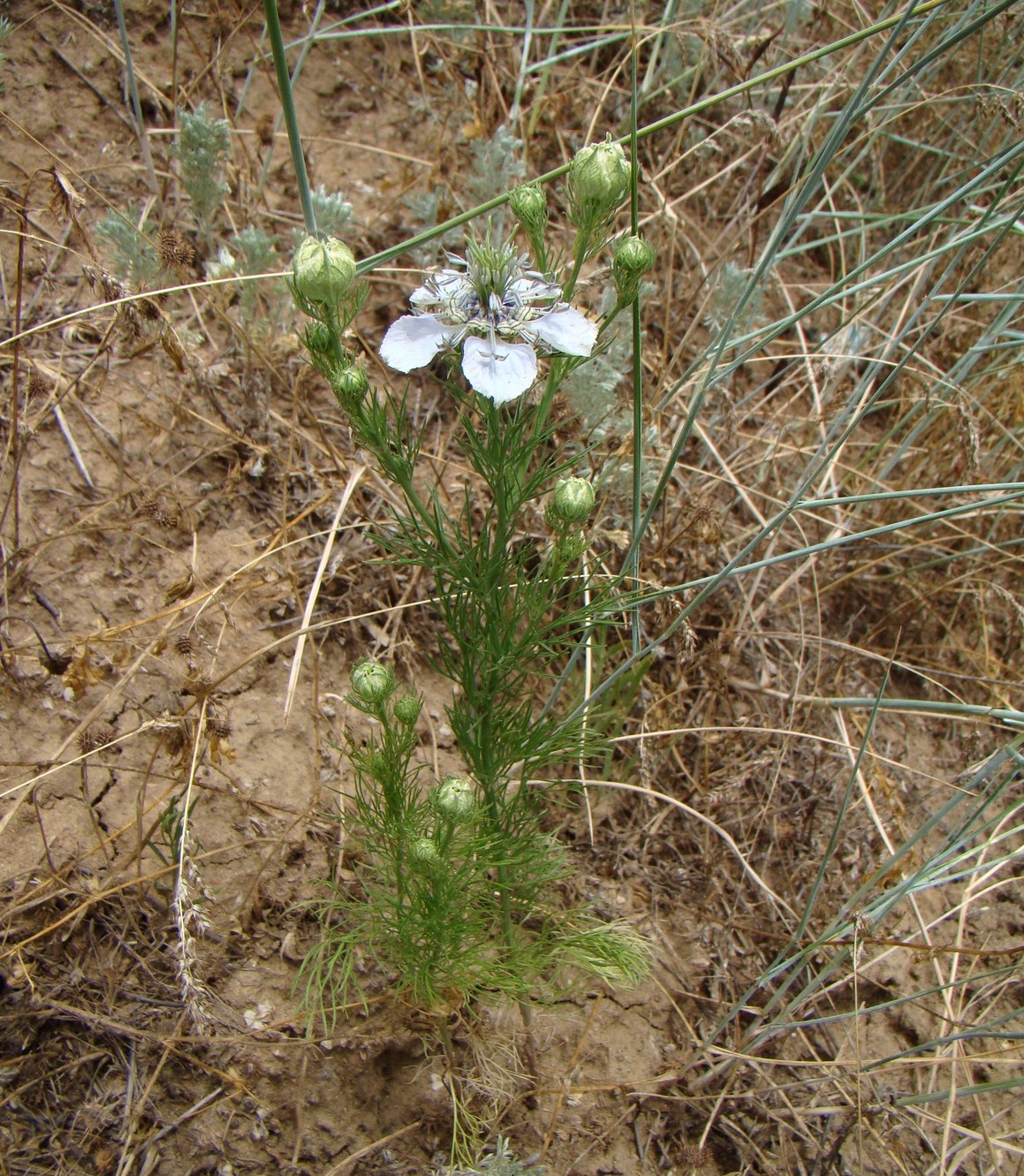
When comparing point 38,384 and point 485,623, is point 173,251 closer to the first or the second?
point 38,384

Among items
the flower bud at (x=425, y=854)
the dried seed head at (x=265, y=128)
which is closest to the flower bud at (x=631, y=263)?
the flower bud at (x=425, y=854)

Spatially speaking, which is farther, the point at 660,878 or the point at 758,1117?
the point at 660,878

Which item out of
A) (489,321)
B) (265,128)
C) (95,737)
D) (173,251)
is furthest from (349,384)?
(265,128)

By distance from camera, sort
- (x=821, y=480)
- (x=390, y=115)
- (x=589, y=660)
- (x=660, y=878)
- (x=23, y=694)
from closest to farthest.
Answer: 1. (x=23, y=694)
2. (x=589, y=660)
3. (x=660, y=878)
4. (x=821, y=480)
5. (x=390, y=115)

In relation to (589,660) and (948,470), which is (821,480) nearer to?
(948,470)

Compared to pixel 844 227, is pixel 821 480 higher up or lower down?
lower down

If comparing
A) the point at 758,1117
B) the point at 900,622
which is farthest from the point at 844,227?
the point at 758,1117
